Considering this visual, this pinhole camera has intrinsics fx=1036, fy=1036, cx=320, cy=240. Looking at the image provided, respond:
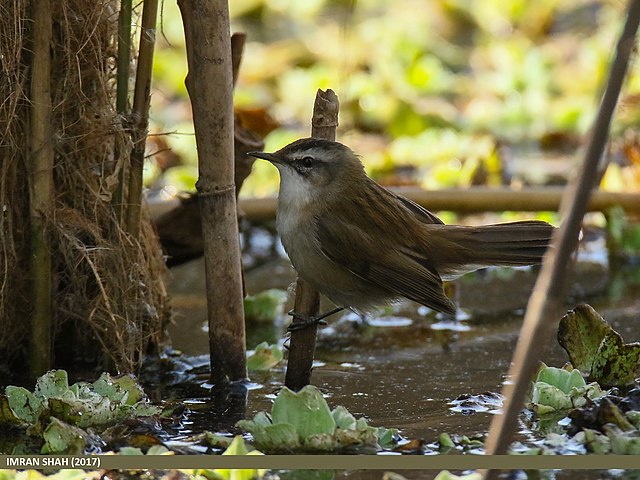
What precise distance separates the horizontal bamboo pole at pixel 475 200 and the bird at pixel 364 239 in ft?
5.66

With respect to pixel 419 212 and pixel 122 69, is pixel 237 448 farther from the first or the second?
pixel 419 212

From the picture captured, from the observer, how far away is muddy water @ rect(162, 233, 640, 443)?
12.7 ft

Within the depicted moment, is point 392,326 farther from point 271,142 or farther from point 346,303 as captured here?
point 271,142

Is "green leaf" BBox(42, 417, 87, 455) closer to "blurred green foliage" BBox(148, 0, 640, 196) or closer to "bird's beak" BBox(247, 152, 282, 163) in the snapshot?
"bird's beak" BBox(247, 152, 282, 163)

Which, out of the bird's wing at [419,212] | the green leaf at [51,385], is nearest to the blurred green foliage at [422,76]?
the bird's wing at [419,212]

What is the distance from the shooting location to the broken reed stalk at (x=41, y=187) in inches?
146

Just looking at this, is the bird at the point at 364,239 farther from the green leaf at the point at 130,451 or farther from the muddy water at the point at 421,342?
the green leaf at the point at 130,451

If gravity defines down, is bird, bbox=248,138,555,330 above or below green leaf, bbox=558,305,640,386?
above

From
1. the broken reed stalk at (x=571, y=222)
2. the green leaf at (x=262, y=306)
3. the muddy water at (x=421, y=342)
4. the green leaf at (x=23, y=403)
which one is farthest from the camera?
the green leaf at (x=262, y=306)

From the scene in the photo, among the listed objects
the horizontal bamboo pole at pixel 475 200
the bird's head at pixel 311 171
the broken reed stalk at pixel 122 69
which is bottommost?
the horizontal bamboo pole at pixel 475 200

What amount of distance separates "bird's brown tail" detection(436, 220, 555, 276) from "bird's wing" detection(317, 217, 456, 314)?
20cm

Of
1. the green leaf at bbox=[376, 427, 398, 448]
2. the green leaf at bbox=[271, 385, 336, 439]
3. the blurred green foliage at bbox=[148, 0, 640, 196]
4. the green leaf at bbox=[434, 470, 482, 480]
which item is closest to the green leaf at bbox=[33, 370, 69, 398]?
the green leaf at bbox=[271, 385, 336, 439]

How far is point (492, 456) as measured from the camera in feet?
7.47

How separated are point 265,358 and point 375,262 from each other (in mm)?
684
